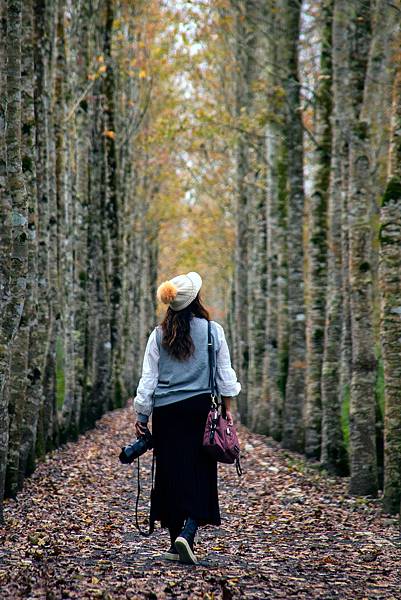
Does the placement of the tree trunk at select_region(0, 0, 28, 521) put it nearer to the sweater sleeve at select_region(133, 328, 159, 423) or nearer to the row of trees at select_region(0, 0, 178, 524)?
the row of trees at select_region(0, 0, 178, 524)

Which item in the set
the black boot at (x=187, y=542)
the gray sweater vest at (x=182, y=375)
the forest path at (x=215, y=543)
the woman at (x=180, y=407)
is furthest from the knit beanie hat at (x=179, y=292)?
the forest path at (x=215, y=543)

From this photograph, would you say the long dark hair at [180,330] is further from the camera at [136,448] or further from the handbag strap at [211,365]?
the camera at [136,448]

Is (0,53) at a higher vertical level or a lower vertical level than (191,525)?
higher

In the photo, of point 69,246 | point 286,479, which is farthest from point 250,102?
point 286,479

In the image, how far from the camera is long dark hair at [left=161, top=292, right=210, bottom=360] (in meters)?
8.08

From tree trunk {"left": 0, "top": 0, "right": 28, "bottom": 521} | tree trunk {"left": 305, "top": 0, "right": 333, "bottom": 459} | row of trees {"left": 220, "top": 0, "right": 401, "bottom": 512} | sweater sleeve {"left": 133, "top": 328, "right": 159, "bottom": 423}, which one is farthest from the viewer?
tree trunk {"left": 305, "top": 0, "right": 333, "bottom": 459}

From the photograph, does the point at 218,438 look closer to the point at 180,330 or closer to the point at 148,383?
the point at 148,383

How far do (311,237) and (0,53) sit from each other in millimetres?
8096

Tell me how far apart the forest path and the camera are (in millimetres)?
867

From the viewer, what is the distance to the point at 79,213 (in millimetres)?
21672

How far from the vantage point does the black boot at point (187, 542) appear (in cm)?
770

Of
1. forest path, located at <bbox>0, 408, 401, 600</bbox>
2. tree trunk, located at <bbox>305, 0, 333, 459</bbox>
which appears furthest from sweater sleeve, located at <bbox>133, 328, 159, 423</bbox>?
tree trunk, located at <bbox>305, 0, 333, 459</bbox>

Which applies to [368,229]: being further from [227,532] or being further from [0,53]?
[0,53]

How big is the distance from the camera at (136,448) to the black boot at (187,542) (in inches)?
27.4
